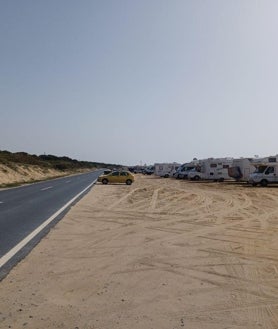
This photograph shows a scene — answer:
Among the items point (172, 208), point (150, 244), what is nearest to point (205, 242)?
point (150, 244)

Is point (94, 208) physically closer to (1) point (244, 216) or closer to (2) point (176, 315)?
(1) point (244, 216)

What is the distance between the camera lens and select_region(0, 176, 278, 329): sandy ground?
5.71 m

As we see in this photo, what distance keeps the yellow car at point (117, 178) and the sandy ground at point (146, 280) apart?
3538 centimetres

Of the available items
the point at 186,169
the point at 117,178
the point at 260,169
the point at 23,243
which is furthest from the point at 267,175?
the point at 23,243

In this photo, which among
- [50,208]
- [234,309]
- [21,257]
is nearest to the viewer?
[234,309]

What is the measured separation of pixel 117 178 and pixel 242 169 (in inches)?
539

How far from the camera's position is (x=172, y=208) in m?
21.4

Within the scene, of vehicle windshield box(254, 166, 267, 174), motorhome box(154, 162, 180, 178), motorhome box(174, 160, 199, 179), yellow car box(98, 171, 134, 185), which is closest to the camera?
vehicle windshield box(254, 166, 267, 174)

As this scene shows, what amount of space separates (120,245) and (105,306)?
4875 mm

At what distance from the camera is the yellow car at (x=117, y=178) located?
4967 centimetres

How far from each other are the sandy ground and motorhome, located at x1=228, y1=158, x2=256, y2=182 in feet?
118

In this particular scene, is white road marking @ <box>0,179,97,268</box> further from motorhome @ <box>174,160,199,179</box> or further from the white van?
motorhome @ <box>174,160,199,179</box>

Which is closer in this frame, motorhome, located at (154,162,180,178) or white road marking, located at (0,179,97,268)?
white road marking, located at (0,179,97,268)

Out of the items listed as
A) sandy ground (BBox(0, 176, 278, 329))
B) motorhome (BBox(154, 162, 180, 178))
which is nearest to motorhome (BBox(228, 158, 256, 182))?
motorhome (BBox(154, 162, 180, 178))
